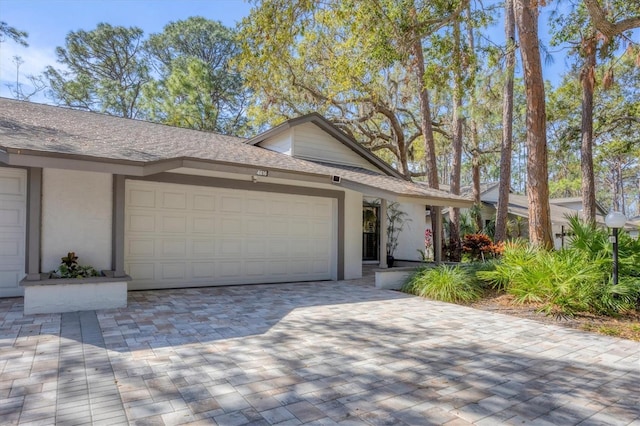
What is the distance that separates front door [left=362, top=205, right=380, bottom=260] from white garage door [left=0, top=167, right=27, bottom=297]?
9566mm

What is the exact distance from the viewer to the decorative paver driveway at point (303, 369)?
9.85ft

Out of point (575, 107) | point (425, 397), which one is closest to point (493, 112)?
point (575, 107)

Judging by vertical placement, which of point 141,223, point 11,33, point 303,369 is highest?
point 11,33

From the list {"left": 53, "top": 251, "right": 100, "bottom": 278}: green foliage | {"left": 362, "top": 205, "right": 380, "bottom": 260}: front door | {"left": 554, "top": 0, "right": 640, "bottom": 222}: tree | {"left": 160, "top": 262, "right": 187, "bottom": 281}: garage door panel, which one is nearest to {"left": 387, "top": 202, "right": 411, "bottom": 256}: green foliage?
{"left": 362, "top": 205, "right": 380, "bottom": 260}: front door

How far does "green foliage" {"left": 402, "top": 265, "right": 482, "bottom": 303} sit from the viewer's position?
7.77 metres

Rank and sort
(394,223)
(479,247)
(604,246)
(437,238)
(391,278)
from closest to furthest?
(604,246)
(391,278)
(437,238)
(479,247)
(394,223)

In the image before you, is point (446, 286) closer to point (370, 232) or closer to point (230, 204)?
point (230, 204)

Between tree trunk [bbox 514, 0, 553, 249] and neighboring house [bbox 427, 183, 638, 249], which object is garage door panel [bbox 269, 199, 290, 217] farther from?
neighboring house [bbox 427, 183, 638, 249]

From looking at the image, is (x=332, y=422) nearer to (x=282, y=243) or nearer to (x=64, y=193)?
(x=64, y=193)

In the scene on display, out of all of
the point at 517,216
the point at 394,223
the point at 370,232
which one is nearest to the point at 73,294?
the point at 394,223

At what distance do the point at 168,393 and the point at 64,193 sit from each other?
5152 mm

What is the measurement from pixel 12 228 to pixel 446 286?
7.93 meters

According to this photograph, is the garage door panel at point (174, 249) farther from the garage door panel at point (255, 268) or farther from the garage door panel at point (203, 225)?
the garage door panel at point (255, 268)

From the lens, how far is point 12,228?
6.77 meters
